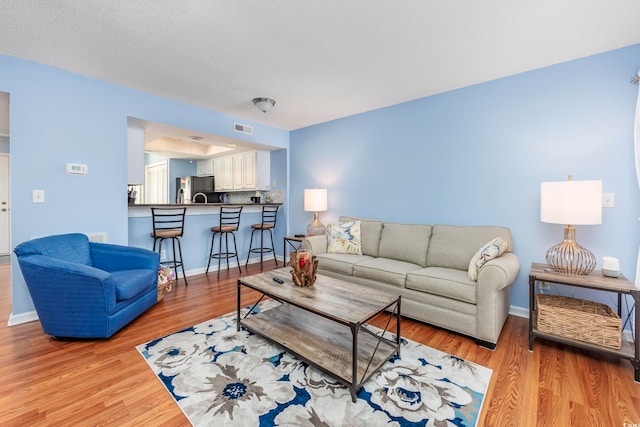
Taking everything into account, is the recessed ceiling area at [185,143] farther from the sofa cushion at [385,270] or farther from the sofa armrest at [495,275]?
the sofa armrest at [495,275]

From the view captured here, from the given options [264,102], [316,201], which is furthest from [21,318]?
[316,201]

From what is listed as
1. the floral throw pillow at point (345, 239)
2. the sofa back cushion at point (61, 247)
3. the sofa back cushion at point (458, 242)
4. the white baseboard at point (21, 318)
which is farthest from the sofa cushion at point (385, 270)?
the white baseboard at point (21, 318)

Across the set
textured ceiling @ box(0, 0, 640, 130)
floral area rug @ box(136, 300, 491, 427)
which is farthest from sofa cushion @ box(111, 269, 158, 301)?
textured ceiling @ box(0, 0, 640, 130)

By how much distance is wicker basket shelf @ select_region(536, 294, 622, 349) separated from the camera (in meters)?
1.91

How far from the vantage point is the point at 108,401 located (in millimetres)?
1591

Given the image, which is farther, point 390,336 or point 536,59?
point 536,59

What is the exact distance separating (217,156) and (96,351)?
497cm

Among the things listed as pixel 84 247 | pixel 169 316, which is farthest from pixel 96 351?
pixel 84 247

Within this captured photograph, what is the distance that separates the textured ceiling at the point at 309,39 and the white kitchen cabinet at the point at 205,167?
373 centimetres

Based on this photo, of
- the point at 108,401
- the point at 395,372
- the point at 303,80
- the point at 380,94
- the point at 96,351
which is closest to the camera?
the point at 108,401

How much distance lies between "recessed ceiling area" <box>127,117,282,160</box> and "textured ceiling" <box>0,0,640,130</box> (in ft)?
2.15

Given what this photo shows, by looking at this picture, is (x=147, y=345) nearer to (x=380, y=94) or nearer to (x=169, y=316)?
(x=169, y=316)

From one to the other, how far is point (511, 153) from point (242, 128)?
356 cm

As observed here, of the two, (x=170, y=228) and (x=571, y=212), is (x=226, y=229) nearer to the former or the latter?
(x=170, y=228)
